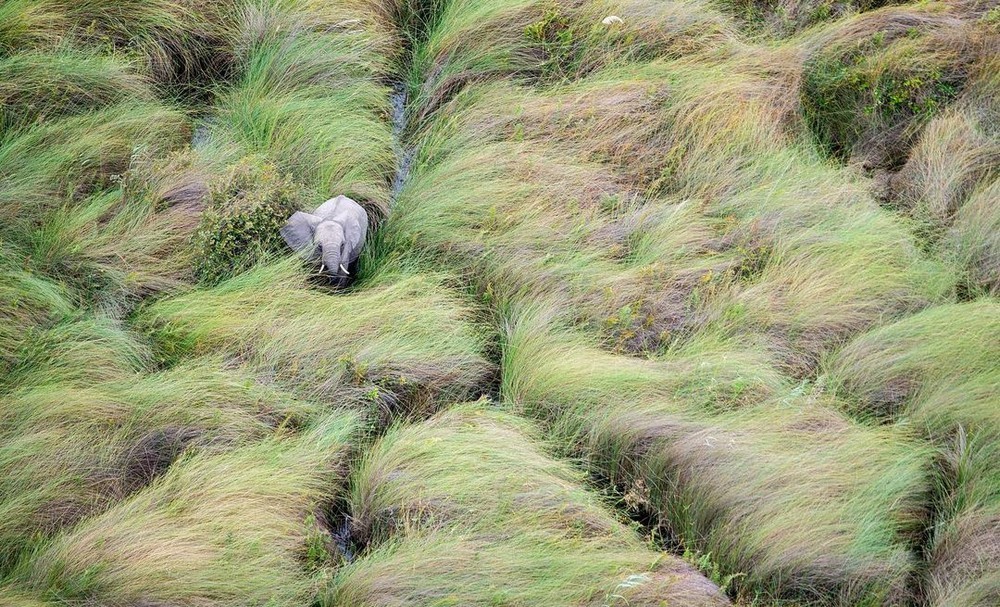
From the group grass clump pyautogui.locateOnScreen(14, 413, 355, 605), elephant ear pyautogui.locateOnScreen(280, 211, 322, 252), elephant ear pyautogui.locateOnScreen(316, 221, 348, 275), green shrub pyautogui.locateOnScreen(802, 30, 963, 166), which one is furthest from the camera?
green shrub pyautogui.locateOnScreen(802, 30, 963, 166)

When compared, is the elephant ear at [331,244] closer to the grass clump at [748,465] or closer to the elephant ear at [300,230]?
the elephant ear at [300,230]

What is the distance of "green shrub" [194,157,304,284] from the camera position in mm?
4621

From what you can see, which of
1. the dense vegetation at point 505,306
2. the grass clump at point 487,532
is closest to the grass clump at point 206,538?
the dense vegetation at point 505,306

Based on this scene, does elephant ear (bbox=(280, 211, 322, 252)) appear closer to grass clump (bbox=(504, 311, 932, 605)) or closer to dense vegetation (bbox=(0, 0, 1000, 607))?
dense vegetation (bbox=(0, 0, 1000, 607))

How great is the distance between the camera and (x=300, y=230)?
187 inches

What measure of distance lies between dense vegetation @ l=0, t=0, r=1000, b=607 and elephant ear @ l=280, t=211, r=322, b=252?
10 centimetres

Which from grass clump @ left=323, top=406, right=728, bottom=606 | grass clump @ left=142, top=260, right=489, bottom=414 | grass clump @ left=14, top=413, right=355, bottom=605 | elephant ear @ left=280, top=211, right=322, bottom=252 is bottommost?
grass clump @ left=14, top=413, right=355, bottom=605

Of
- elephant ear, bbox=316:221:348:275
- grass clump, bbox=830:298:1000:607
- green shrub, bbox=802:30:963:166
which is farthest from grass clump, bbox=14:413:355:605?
green shrub, bbox=802:30:963:166

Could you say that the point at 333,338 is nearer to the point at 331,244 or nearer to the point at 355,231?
the point at 331,244

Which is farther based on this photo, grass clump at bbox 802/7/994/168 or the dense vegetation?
grass clump at bbox 802/7/994/168

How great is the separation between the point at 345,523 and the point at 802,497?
6.59 ft

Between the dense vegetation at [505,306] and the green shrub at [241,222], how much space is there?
19 millimetres

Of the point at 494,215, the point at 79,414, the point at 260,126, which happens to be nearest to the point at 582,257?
the point at 494,215

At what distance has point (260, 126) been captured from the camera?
538cm
